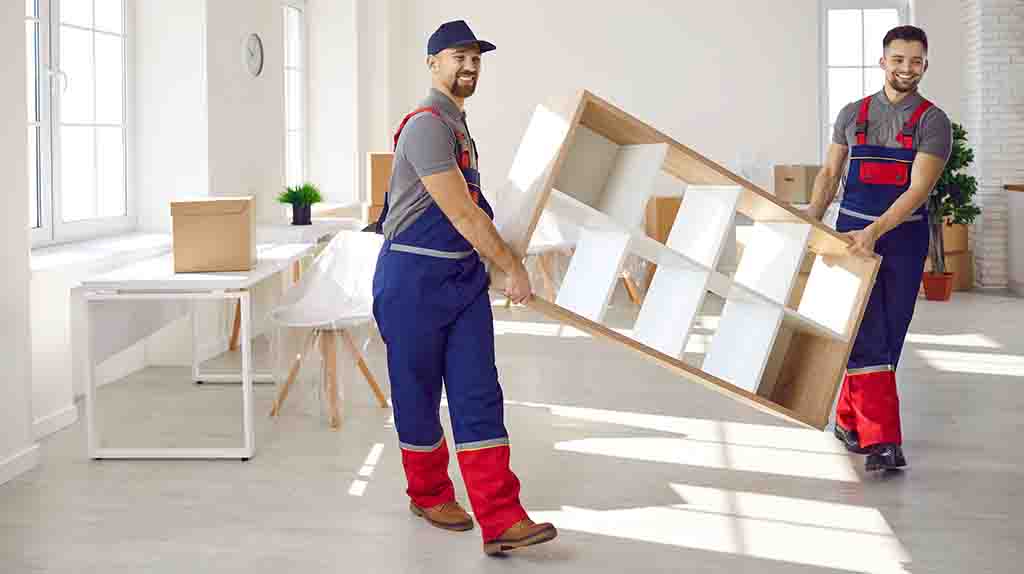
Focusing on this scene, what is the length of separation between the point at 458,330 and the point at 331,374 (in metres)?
2.19

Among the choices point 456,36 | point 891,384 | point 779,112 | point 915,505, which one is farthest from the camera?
point 779,112

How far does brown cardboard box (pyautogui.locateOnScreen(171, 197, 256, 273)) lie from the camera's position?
217 inches

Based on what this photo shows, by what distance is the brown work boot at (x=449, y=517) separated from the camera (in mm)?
4336

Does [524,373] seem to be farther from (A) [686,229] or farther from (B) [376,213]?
(A) [686,229]

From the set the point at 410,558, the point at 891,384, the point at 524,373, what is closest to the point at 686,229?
the point at 891,384

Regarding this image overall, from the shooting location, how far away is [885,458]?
16.6ft

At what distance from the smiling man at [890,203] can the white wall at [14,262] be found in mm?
3315

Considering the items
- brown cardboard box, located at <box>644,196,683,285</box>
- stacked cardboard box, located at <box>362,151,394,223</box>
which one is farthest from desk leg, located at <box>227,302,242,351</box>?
brown cardboard box, located at <box>644,196,683,285</box>

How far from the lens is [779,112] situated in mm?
13172

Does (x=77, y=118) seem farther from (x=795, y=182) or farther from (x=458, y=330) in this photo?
(x=795, y=182)

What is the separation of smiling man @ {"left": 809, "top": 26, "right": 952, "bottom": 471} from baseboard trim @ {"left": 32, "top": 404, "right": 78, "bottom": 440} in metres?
3.54

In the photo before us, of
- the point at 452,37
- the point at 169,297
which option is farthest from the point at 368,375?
the point at 452,37

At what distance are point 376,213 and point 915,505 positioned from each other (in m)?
5.35

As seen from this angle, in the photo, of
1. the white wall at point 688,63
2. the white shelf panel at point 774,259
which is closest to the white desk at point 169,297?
the white shelf panel at point 774,259
